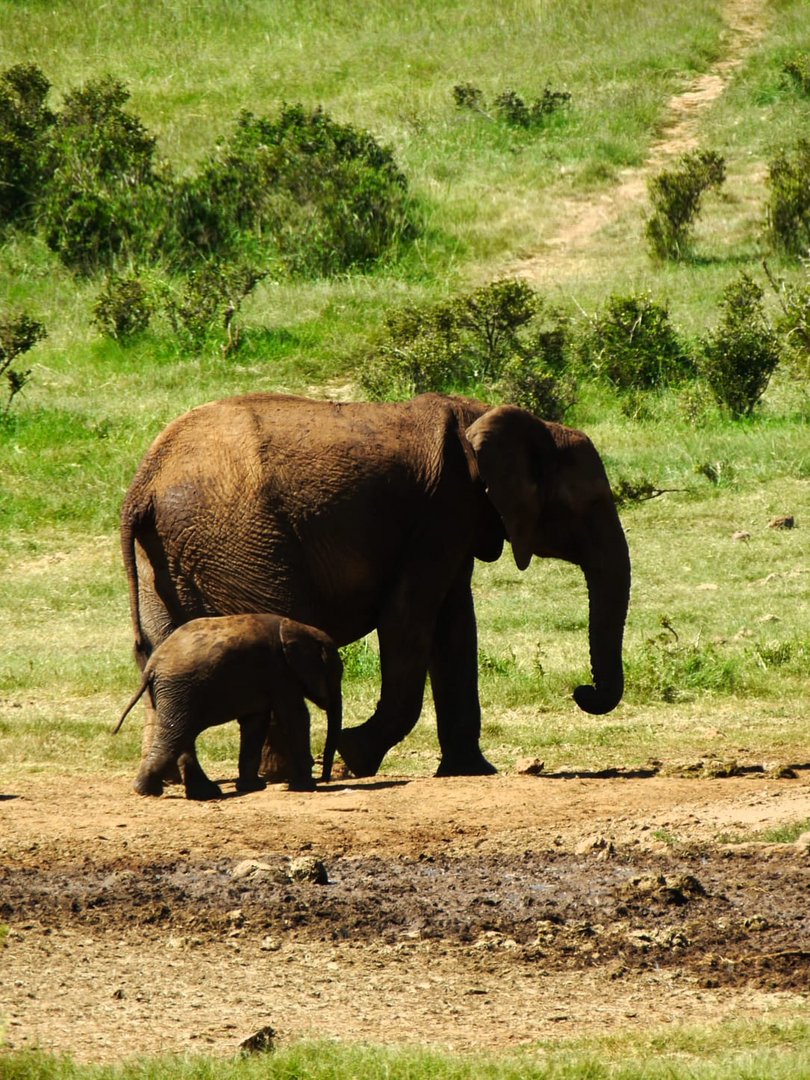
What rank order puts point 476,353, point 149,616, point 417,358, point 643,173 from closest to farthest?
point 149,616 → point 417,358 → point 476,353 → point 643,173

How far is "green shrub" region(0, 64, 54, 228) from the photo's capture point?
1141 inches

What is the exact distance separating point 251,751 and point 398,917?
2.88 m

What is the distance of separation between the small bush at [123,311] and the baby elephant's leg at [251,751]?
1417cm

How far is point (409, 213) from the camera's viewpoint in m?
28.9

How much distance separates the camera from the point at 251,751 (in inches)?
388

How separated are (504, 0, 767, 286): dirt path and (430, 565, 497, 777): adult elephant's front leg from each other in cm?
1678

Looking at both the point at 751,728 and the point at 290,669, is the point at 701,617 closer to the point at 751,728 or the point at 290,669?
the point at 751,728

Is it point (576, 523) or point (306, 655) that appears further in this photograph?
point (576, 523)

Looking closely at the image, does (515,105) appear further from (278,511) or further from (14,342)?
(278,511)

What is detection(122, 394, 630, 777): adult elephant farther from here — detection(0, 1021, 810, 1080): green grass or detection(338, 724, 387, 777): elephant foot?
detection(0, 1021, 810, 1080): green grass

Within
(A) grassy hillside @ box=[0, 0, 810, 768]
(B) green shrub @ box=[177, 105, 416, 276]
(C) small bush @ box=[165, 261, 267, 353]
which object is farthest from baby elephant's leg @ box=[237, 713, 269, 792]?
(B) green shrub @ box=[177, 105, 416, 276]

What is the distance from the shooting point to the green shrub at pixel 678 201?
2789cm

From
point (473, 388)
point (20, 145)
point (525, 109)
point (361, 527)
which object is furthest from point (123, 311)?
point (361, 527)

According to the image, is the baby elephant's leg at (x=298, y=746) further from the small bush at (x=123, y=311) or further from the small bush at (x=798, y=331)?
the small bush at (x=123, y=311)
